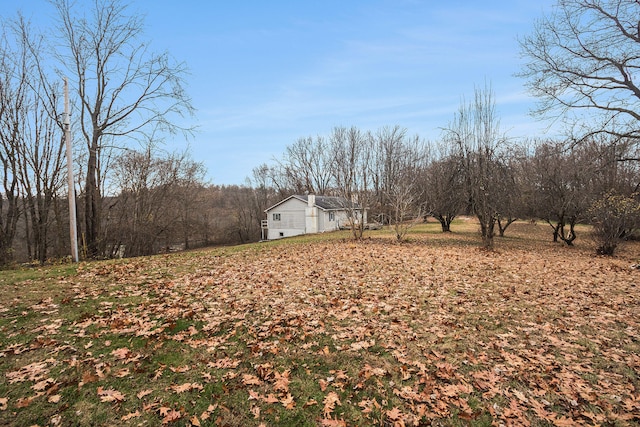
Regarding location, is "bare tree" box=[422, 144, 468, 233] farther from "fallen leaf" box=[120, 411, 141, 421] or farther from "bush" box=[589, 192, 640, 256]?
"fallen leaf" box=[120, 411, 141, 421]

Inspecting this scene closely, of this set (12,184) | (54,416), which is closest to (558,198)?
(54,416)

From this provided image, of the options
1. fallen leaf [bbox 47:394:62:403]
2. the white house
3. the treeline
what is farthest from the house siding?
fallen leaf [bbox 47:394:62:403]

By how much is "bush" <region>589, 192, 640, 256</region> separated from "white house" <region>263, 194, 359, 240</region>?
21590 millimetres

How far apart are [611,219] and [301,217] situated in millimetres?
27058

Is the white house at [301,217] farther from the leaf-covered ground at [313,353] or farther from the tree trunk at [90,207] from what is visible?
the leaf-covered ground at [313,353]

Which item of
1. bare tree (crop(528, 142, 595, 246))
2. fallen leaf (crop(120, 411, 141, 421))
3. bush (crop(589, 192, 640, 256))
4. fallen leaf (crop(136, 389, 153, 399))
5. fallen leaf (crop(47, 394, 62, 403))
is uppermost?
bare tree (crop(528, 142, 595, 246))

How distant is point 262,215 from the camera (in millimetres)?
51375

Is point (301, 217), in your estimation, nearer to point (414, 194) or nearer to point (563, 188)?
point (414, 194)

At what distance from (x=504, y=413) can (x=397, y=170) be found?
129 ft

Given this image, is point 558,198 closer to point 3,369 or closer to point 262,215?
point 3,369

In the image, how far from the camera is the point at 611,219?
14680mm

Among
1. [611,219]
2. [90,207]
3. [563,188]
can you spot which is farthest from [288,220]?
[611,219]

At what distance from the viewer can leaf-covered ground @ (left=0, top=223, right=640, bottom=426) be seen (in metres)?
3.24

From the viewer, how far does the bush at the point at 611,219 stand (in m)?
13.9
